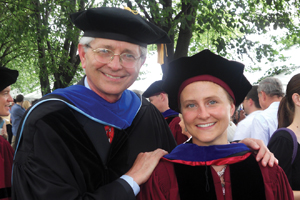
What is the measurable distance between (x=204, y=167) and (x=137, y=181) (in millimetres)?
428

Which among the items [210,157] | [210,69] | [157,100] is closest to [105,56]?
[210,69]

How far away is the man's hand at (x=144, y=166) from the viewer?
1.96 m

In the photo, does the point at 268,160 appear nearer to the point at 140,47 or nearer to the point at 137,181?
the point at 137,181

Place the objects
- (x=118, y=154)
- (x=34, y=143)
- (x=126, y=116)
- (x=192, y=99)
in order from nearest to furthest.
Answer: (x=34, y=143) → (x=192, y=99) → (x=118, y=154) → (x=126, y=116)

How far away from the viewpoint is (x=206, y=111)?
76.6 inches

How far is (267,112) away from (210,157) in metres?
2.51

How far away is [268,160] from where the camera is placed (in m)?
1.94

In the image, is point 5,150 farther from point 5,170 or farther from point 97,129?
point 97,129

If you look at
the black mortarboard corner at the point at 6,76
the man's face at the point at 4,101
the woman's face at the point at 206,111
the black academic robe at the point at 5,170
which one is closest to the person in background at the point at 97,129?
the woman's face at the point at 206,111

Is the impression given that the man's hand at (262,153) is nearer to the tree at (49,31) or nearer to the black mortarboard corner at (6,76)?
the black mortarboard corner at (6,76)

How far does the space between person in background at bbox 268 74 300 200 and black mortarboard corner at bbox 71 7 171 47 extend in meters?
1.43

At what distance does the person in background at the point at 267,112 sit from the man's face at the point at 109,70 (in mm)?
2395

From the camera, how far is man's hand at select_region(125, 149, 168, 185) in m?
1.96

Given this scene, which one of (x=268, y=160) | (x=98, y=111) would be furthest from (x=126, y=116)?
(x=268, y=160)
